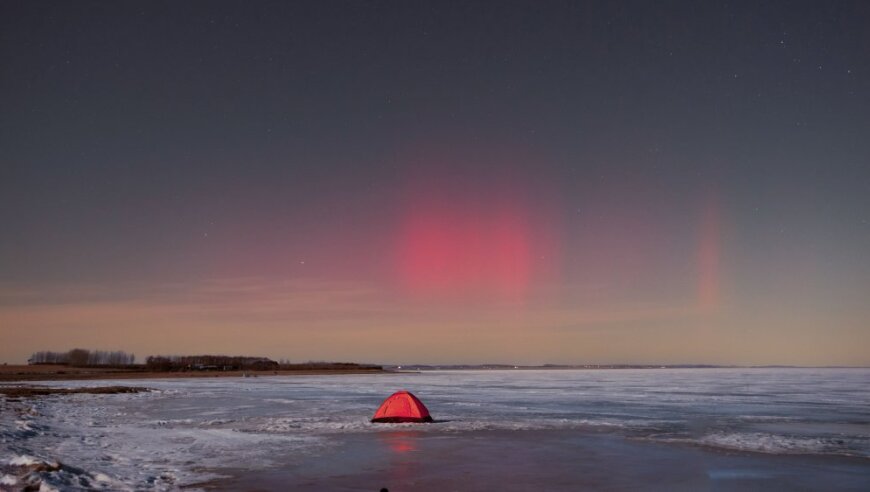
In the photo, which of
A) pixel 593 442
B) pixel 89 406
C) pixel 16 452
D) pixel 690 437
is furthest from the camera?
pixel 89 406

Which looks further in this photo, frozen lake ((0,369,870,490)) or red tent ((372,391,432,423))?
red tent ((372,391,432,423))

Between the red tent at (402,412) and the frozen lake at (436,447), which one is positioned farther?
the red tent at (402,412)

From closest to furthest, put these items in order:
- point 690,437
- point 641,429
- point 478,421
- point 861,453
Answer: point 861,453, point 690,437, point 641,429, point 478,421

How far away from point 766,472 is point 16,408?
28680mm

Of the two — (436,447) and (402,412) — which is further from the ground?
(402,412)

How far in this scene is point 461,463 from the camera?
1407 cm

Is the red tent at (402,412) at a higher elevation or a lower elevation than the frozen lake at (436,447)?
higher

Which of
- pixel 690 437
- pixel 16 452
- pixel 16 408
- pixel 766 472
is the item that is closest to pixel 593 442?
pixel 690 437

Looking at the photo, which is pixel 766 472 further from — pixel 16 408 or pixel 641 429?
pixel 16 408

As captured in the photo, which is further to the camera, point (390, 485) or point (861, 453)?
point (861, 453)

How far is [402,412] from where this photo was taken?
22.6 m

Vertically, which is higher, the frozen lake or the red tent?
the red tent

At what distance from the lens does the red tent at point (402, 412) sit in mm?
22484

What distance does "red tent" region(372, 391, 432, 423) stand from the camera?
73.8 feet
